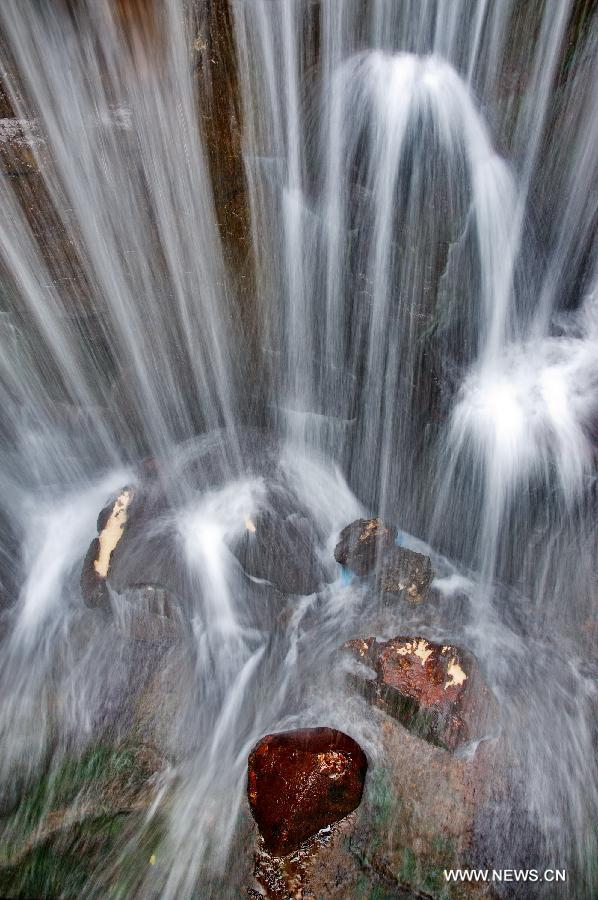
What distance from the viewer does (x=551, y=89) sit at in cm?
537

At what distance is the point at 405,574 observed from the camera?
5.72m

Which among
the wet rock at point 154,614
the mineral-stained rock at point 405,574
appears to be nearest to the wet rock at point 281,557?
the mineral-stained rock at point 405,574

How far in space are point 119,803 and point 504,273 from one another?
676cm

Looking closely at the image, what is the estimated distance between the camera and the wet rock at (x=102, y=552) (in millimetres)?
5953

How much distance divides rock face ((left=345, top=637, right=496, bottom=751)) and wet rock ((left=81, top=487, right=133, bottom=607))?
10.5 feet

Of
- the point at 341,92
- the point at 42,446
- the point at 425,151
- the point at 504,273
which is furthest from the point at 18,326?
the point at 504,273

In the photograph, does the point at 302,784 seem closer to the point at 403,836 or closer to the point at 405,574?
the point at 403,836

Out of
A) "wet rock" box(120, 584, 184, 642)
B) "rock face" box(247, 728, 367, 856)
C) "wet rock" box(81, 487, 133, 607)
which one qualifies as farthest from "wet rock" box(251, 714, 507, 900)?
"wet rock" box(81, 487, 133, 607)

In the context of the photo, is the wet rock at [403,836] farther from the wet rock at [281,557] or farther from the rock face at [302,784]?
the wet rock at [281,557]

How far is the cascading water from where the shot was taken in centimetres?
461

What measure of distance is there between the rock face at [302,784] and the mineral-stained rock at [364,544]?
194 cm

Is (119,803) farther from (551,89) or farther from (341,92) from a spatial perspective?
(551,89)

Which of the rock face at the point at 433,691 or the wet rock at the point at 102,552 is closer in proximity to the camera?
the rock face at the point at 433,691


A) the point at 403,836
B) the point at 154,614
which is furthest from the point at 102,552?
the point at 403,836
